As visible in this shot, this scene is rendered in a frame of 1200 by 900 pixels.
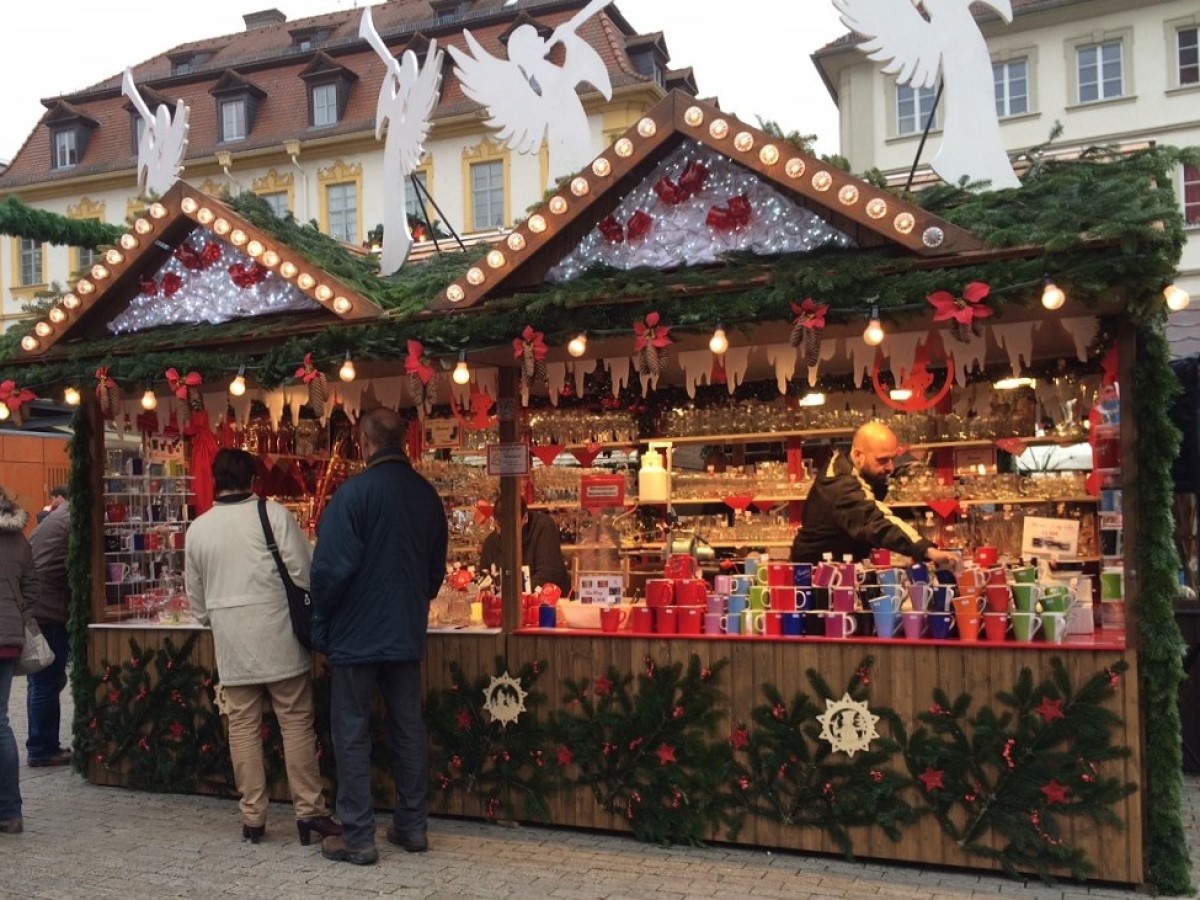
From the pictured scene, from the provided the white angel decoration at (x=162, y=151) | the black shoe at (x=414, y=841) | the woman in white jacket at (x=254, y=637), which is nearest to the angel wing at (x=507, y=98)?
the white angel decoration at (x=162, y=151)

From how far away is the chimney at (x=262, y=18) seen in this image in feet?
128

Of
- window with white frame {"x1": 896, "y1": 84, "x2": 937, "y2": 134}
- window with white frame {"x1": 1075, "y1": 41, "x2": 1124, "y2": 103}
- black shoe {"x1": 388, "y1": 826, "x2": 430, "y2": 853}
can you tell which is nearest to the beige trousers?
black shoe {"x1": 388, "y1": 826, "x2": 430, "y2": 853}

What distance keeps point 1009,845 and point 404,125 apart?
539 centimetres

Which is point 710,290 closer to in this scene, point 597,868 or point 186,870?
point 597,868

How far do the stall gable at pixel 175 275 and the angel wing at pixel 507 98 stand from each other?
1551mm

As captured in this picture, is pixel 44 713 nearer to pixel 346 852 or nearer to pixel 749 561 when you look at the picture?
pixel 346 852

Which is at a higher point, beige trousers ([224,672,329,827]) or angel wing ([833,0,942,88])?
angel wing ([833,0,942,88])

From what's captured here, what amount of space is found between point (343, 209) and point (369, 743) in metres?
27.7

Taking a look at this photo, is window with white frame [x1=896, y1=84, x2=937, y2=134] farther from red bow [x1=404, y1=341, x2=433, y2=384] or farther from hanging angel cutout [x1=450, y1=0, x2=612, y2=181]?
red bow [x1=404, y1=341, x2=433, y2=384]

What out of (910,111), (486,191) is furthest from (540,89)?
(910,111)

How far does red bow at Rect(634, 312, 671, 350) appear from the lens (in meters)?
5.48

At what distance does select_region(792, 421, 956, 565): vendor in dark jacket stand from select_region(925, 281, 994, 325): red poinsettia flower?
1522mm

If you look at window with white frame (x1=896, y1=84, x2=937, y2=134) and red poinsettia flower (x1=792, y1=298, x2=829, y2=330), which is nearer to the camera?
red poinsettia flower (x1=792, y1=298, x2=829, y2=330)

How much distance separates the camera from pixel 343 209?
31.6 meters
